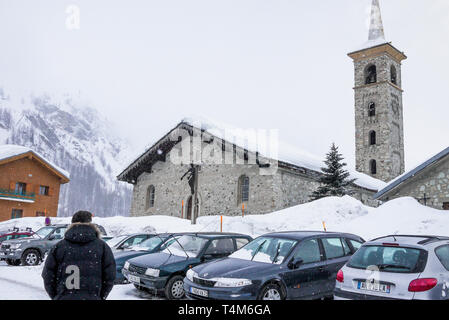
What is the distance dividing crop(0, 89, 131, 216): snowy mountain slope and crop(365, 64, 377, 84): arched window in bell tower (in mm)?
83166

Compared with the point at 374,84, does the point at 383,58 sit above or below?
above

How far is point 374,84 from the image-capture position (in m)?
43.4

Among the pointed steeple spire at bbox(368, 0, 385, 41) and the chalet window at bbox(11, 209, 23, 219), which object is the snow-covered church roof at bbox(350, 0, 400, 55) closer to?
the pointed steeple spire at bbox(368, 0, 385, 41)

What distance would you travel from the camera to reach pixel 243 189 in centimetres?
2312

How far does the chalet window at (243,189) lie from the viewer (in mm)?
22891

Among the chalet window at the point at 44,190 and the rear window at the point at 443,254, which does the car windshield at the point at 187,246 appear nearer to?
the rear window at the point at 443,254

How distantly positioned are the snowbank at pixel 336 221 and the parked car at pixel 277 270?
622 centimetres

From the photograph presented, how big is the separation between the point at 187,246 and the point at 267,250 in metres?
2.69

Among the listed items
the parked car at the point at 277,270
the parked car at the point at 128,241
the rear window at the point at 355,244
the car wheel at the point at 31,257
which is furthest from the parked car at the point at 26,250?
the rear window at the point at 355,244

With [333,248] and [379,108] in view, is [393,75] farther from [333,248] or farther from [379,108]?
[333,248]

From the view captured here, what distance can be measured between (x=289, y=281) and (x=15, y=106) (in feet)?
566

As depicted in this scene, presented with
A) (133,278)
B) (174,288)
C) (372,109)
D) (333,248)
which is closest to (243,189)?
(133,278)
